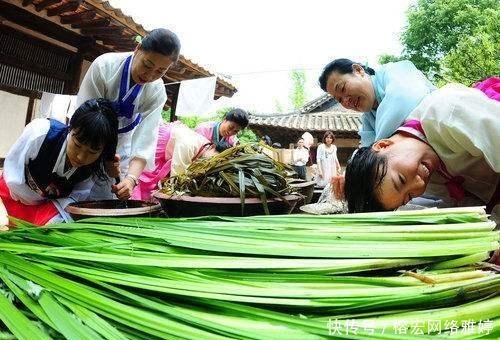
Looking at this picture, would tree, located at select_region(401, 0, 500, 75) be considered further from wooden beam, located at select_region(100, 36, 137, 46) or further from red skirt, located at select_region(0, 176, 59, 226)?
red skirt, located at select_region(0, 176, 59, 226)

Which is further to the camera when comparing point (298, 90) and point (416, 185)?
point (298, 90)

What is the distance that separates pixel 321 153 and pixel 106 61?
26.2ft

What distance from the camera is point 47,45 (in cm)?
466

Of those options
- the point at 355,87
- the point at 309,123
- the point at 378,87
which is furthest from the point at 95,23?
the point at 309,123

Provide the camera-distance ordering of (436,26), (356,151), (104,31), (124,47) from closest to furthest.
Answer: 1. (356,151)
2. (104,31)
3. (124,47)
4. (436,26)

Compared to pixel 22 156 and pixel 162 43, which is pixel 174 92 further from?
pixel 22 156

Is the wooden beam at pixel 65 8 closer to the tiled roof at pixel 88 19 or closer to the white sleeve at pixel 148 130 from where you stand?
the tiled roof at pixel 88 19

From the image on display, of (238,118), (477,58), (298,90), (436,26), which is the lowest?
(238,118)

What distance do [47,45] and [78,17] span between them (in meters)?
0.80

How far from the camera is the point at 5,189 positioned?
204 cm

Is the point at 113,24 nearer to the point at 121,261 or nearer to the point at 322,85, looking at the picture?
the point at 322,85

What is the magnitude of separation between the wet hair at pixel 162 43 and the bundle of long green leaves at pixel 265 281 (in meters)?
1.42

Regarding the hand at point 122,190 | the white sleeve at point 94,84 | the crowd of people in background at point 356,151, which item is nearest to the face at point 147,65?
the crowd of people in background at point 356,151

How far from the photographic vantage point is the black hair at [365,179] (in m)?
1.26
